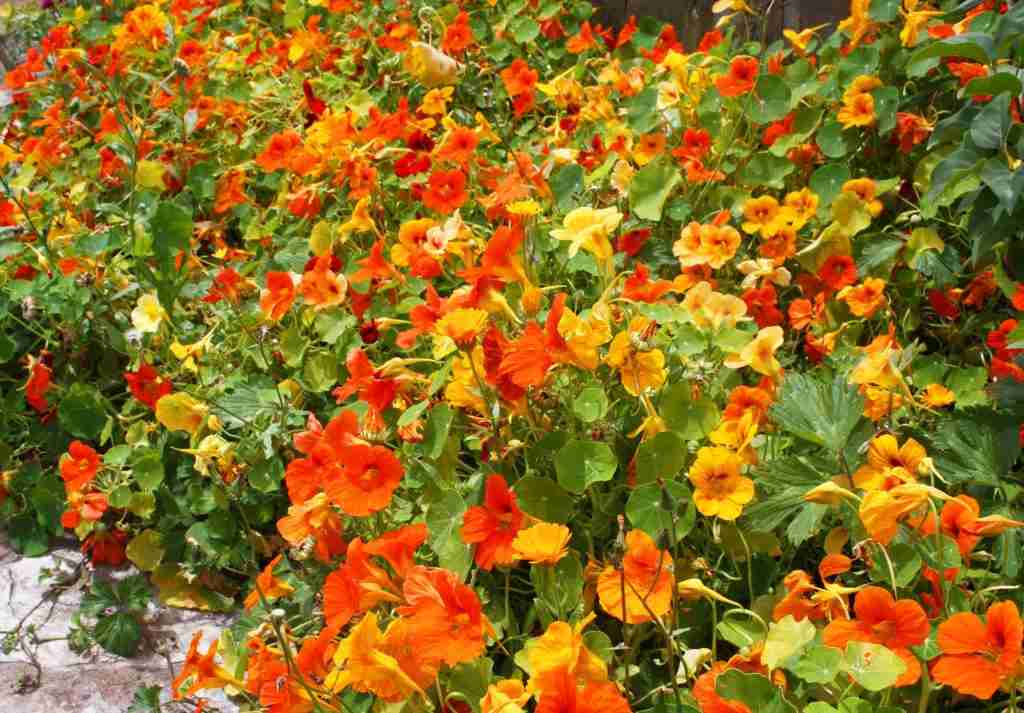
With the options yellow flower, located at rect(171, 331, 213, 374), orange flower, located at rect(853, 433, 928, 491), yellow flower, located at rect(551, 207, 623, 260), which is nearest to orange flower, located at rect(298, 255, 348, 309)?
yellow flower, located at rect(171, 331, 213, 374)

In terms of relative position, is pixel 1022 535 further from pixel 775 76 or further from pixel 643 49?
pixel 643 49

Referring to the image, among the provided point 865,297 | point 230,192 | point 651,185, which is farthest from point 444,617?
point 230,192

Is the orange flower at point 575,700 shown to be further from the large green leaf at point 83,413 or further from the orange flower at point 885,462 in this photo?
the large green leaf at point 83,413

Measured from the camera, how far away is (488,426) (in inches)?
61.8

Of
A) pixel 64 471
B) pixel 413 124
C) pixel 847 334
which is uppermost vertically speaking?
pixel 413 124

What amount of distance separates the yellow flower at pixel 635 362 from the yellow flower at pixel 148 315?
108 cm

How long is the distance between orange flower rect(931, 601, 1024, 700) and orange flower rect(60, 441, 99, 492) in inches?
62.6

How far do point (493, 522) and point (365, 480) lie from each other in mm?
198

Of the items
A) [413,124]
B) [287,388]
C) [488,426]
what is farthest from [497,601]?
[413,124]

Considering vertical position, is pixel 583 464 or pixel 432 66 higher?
pixel 432 66

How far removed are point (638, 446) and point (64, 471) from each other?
3.84ft

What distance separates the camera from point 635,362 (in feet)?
4.94

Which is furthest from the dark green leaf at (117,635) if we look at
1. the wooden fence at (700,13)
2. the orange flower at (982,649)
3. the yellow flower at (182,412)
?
the wooden fence at (700,13)

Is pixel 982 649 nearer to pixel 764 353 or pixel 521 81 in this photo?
pixel 764 353
